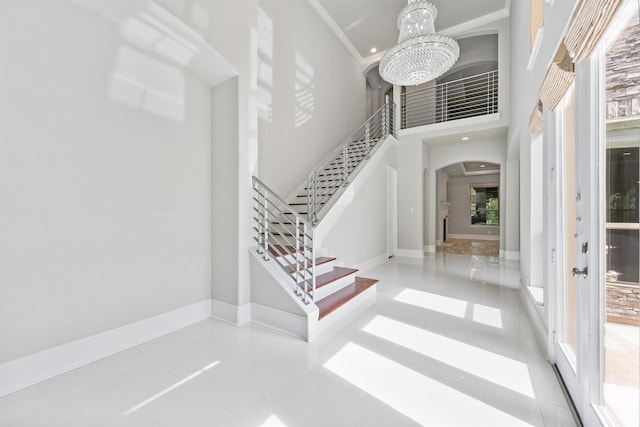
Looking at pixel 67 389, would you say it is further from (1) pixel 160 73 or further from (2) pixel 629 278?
(2) pixel 629 278

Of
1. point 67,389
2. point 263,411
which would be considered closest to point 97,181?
point 67,389

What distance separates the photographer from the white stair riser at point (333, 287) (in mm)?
3110

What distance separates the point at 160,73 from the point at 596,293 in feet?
12.7

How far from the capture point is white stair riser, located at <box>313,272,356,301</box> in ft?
10.2

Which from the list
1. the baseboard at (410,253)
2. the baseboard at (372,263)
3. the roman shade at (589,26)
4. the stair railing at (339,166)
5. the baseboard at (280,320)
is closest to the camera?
the roman shade at (589,26)

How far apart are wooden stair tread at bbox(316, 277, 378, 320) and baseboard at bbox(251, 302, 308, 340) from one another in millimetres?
206

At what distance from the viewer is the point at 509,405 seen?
5.41 ft

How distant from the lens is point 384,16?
19.7ft

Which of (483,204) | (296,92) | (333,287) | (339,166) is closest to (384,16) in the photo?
(296,92)

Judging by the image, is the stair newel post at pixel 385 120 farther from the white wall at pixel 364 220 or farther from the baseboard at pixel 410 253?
the baseboard at pixel 410 253

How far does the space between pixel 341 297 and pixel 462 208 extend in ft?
36.3

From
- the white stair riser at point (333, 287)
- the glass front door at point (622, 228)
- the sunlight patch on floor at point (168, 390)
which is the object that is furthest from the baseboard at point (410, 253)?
the sunlight patch on floor at point (168, 390)

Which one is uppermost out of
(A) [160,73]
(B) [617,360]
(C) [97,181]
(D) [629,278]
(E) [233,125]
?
(A) [160,73]

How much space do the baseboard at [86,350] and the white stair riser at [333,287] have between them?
1.41 metres
